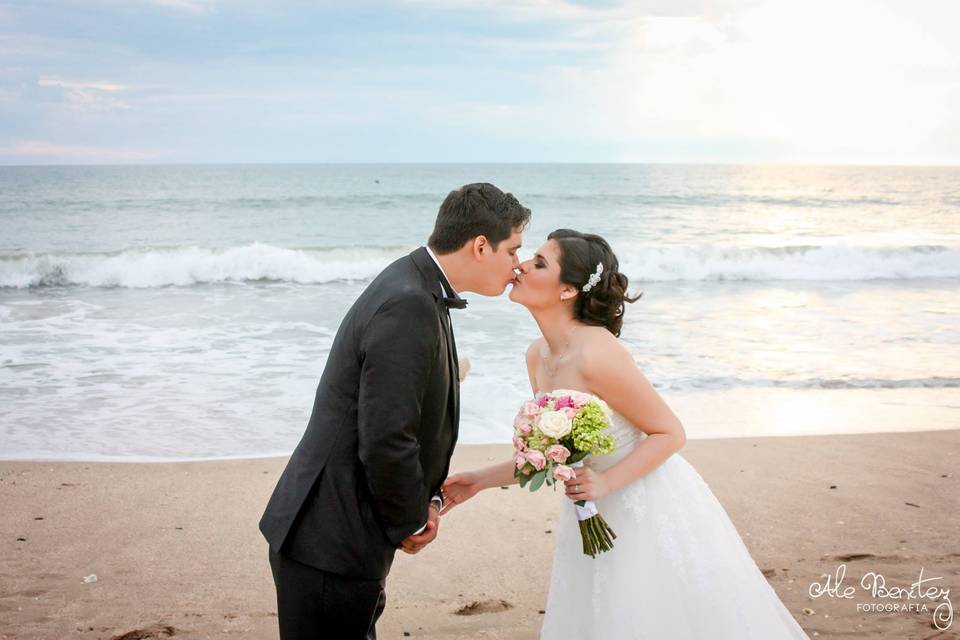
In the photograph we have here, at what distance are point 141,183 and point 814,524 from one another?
50714mm

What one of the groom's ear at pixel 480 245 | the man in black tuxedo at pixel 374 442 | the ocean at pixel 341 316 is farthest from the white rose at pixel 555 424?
the ocean at pixel 341 316

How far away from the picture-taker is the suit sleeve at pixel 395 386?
2.27 meters

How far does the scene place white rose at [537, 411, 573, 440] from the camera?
2713mm

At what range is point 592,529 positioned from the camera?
2.98 m

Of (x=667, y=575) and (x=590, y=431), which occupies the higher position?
(x=590, y=431)

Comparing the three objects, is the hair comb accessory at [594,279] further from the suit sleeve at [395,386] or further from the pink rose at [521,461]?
the suit sleeve at [395,386]

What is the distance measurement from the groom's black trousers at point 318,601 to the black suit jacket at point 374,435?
0.05 meters

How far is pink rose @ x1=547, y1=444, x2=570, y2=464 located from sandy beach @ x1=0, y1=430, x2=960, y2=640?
1.82 meters

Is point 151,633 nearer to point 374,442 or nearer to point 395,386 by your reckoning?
point 374,442

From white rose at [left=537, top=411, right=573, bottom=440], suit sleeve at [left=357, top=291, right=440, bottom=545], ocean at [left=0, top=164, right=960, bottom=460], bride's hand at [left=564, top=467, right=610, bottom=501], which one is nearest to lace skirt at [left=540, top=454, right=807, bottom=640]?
bride's hand at [left=564, top=467, right=610, bottom=501]

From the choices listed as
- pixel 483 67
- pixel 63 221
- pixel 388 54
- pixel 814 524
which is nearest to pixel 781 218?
pixel 483 67

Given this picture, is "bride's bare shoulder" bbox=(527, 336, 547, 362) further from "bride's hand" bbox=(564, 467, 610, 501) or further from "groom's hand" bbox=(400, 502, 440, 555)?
"groom's hand" bbox=(400, 502, 440, 555)

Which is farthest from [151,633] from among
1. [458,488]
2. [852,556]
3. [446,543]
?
[852,556]

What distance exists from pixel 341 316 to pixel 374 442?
12193mm
